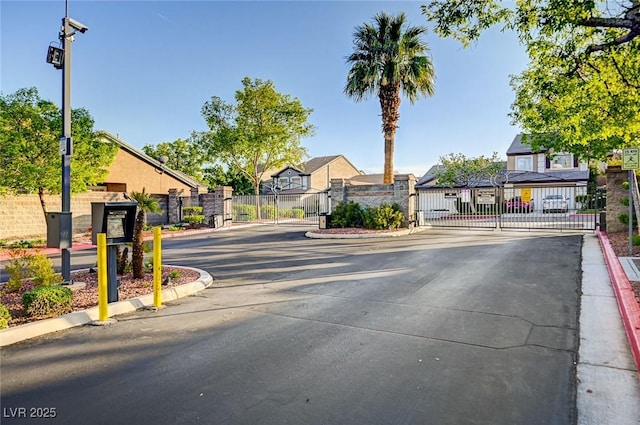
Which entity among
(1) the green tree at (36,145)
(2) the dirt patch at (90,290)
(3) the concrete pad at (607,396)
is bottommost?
(3) the concrete pad at (607,396)

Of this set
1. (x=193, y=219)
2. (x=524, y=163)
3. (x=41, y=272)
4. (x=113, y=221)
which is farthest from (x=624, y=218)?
(x=524, y=163)

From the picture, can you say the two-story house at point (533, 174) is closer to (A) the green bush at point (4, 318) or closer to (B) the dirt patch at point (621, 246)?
(B) the dirt patch at point (621, 246)

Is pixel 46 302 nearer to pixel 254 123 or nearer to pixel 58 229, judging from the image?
pixel 58 229

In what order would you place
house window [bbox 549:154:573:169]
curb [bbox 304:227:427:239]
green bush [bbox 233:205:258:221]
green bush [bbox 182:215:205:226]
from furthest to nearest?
house window [bbox 549:154:573:169] → green bush [bbox 233:205:258:221] → green bush [bbox 182:215:205:226] → curb [bbox 304:227:427:239]

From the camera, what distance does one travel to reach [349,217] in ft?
61.6

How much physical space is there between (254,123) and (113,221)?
24.0 meters

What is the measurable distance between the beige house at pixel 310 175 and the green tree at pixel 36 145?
3073 cm

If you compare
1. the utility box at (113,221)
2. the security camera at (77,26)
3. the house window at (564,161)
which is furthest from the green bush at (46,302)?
the house window at (564,161)

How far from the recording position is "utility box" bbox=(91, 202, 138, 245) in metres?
6.07

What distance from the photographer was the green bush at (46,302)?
5.48 meters

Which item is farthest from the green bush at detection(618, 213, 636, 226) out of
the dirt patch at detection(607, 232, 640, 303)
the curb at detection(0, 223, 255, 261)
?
the curb at detection(0, 223, 255, 261)

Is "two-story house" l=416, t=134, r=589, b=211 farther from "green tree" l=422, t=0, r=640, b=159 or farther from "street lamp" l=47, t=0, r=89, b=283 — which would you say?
"street lamp" l=47, t=0, r=89, b=283

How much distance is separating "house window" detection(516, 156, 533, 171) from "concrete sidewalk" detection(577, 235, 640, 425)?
3567 centimetres

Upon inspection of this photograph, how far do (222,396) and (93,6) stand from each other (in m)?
11.2
